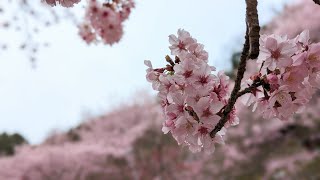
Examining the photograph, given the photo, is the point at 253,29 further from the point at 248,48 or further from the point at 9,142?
the point at 9,142

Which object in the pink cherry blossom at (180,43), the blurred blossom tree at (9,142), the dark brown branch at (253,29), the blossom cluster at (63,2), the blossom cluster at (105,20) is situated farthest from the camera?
the blurred blossom tree at (9,142)

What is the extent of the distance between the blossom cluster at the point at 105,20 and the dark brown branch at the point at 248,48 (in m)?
1.50

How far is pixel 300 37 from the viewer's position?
45.9 inches

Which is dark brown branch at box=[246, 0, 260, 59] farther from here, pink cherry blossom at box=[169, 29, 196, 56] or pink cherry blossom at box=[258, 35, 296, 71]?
pink cherry blossom at box=[169, 29, 196, 56]

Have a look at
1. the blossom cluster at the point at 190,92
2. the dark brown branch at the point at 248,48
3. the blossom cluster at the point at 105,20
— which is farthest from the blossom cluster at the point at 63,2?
the blossom cluster at the point at 105,20

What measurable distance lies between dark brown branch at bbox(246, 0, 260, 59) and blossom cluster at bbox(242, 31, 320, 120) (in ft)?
0.09

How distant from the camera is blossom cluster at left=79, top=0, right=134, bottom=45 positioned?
107 inches

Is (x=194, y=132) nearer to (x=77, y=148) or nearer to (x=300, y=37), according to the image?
(x=300, y=37)

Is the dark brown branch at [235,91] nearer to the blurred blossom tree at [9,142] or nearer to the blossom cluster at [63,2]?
the blossom cluster at [63,2]

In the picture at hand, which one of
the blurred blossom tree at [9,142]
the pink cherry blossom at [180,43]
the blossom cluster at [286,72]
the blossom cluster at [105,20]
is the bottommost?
the blossom cluster at [286,72]

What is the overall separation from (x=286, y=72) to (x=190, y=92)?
23 centimetres

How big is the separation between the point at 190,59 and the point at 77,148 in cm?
1136

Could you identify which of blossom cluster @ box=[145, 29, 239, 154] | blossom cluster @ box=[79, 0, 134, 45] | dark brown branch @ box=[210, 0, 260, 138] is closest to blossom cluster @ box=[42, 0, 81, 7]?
blossom cluster @ box=[145, 29, 239, 154]

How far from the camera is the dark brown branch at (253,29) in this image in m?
1.09
